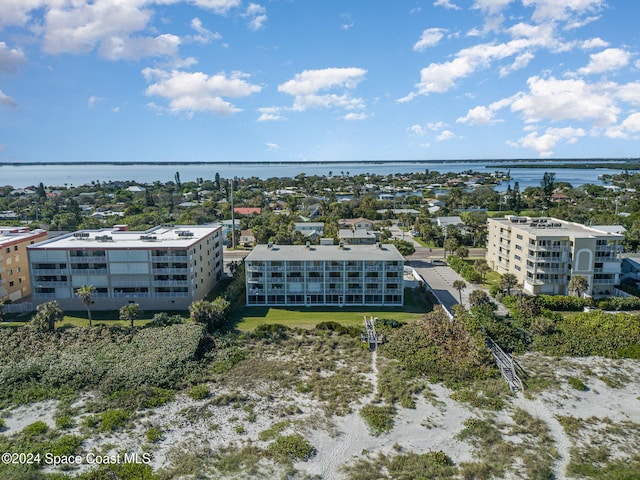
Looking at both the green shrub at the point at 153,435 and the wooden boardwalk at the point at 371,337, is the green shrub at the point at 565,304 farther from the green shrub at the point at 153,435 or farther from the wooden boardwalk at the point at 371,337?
the green shrub at the point at 153,435

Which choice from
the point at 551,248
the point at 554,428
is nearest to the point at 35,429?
the point at 554,428

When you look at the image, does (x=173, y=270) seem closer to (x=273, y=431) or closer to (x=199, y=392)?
(x=199, y=392)

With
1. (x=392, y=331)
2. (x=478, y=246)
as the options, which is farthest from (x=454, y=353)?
(x=478, y=246)

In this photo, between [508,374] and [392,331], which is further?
[392,331]

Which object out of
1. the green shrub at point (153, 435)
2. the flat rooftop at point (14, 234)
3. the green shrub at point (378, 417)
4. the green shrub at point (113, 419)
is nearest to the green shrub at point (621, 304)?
the green shrub at point (378, 417)

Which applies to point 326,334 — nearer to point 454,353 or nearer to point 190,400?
point 454,353
